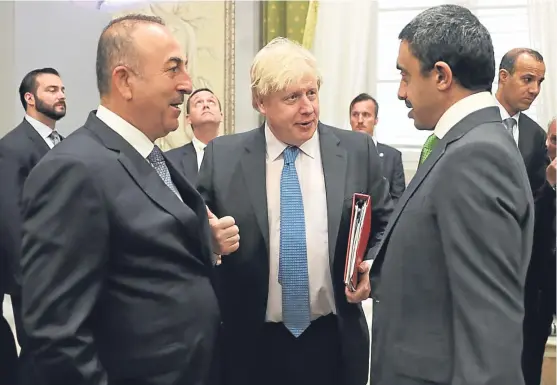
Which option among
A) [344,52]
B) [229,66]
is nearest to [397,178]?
[344,52]

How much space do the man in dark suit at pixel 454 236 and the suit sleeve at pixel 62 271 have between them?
2.06ft

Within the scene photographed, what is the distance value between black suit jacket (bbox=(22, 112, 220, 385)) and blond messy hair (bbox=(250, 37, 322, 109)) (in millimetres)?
660

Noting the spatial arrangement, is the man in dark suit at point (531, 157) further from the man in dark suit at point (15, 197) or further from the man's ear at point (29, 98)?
the man's ear at point (29, 98)

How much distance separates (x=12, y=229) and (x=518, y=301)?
278cm

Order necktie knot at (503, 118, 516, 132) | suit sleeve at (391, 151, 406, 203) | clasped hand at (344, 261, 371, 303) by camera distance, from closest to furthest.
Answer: clasped hand at (344, 261, 371, 303)
necktie knot at (503, 118, 516, 132)
suit sleeve at (391, 151, 406, 203)

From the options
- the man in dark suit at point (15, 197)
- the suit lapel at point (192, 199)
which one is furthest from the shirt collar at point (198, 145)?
the suit lapel at point (192, 199)

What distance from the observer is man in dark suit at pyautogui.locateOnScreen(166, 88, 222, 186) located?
4090mm

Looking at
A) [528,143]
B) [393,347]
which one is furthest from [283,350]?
[528,143]

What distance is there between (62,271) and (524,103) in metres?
2.68

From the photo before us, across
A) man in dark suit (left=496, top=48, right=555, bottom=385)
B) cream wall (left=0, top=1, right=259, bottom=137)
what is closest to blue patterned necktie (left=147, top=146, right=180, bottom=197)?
man in dark suit (left=496, top=48, right=555, bottom=385)

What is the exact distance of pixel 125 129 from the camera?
1756 millimetres

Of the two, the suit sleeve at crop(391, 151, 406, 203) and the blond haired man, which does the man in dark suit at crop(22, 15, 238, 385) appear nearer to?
the blond haired man

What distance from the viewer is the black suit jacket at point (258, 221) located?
2.28 meters

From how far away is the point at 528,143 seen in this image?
136 inches
